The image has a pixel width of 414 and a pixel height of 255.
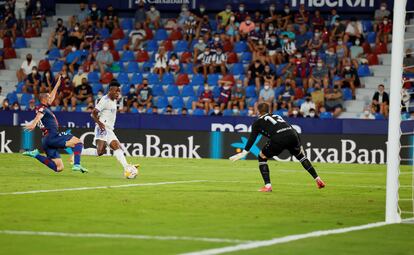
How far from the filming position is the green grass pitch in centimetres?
1065

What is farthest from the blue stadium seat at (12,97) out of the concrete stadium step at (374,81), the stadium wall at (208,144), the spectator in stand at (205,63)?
the concrete stadium step at (374,81)

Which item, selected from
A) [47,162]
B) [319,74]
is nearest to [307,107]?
[319,74]

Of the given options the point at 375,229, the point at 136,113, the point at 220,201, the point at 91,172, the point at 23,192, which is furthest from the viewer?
the point at 136,113

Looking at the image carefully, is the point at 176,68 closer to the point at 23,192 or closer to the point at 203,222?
the point at 23,192

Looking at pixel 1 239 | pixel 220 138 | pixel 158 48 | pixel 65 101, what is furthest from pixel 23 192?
pixel 158 48

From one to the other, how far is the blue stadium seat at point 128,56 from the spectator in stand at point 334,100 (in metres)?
9.02

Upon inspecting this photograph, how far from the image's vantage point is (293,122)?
34.2m

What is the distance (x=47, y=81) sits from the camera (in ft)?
129

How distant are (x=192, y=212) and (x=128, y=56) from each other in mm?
26694

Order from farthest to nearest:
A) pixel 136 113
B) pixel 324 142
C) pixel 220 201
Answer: pixel 136 113
pixel 324 142
pixel 220 201

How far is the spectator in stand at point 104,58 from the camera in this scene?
131ft

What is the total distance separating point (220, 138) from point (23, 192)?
56.1 ft

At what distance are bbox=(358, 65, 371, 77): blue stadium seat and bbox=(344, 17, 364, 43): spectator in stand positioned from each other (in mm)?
1248

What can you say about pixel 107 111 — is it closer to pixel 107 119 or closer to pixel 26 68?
pixel 107 119
